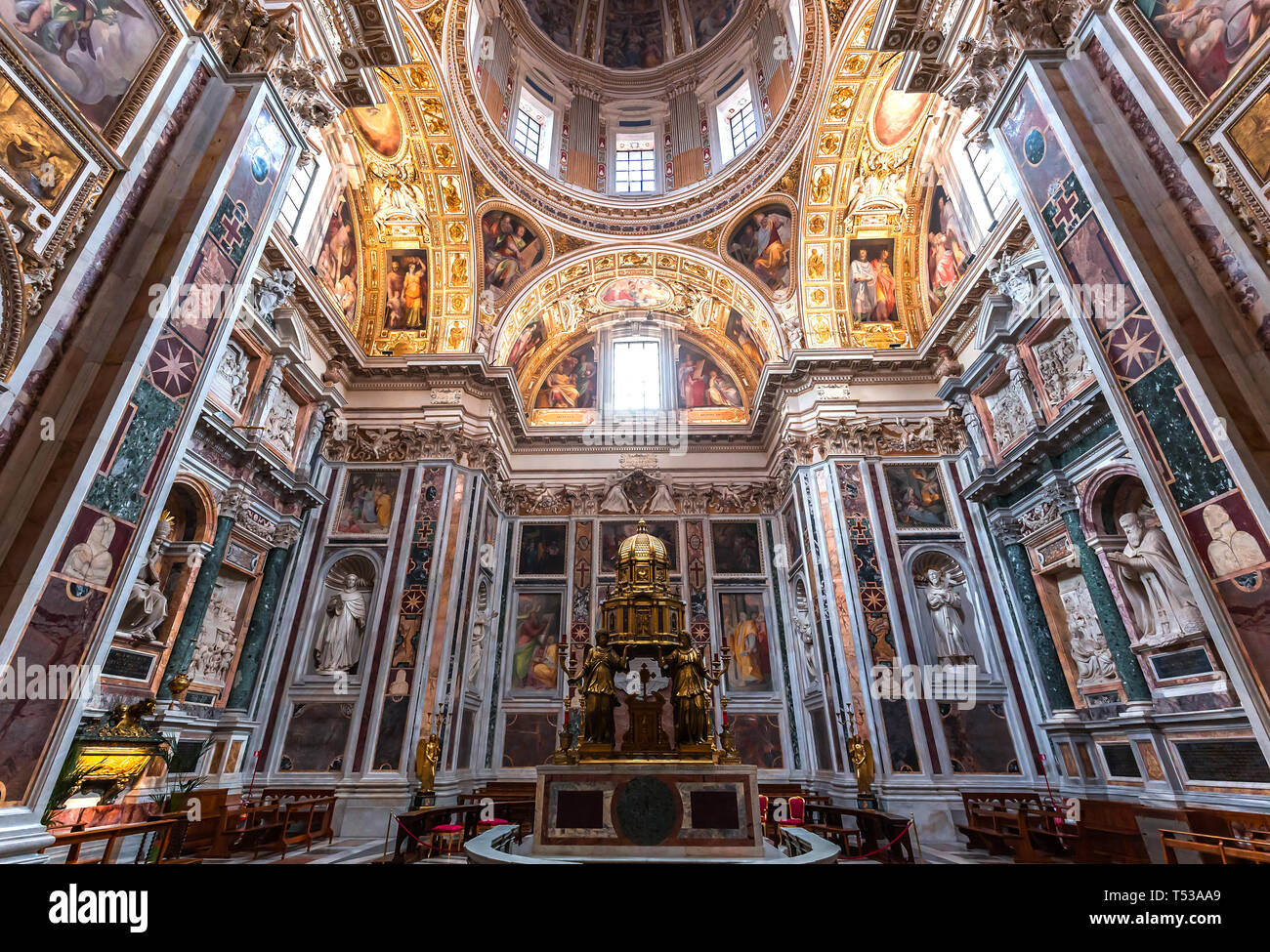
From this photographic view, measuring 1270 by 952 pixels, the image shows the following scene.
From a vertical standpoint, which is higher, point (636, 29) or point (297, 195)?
point (636, 29)

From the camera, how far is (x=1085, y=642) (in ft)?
33.9

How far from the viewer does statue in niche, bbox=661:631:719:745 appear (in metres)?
7.75

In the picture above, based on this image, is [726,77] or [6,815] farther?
[726,77]

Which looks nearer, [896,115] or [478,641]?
[896,115]

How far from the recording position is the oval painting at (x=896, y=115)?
1411 cm

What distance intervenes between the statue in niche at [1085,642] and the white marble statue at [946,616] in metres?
2.23

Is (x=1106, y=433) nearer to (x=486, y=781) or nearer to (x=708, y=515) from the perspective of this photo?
(x=708, y=515)

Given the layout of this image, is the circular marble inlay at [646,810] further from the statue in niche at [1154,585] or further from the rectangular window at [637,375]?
the rectangular window at [637,375]

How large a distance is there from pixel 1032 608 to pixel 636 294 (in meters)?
14.1

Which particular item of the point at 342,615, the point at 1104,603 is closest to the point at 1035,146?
the point at 1104,603

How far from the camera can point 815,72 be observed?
14.5 meters

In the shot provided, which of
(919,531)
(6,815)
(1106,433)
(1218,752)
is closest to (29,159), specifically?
(6,815)

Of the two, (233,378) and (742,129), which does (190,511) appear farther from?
(742,129)

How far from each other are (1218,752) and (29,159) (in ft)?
47.4
